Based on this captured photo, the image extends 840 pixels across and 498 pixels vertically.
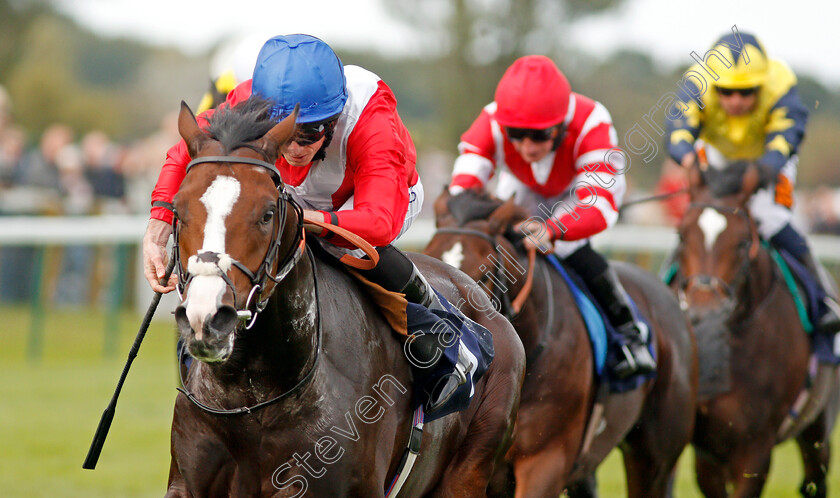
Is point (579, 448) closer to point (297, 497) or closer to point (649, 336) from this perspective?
point (649, 336)

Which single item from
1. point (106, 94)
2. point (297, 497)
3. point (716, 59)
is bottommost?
point (106, 94)

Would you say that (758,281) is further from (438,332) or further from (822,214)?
(822,214)

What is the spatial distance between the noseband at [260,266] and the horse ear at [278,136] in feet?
0.20

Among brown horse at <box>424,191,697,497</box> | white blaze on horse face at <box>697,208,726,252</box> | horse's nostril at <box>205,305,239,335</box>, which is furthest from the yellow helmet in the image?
horse's nostril at <box>205,305,239,335</box>

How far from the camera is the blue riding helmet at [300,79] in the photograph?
315 cm

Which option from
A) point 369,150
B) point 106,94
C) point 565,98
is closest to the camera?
point 369,150

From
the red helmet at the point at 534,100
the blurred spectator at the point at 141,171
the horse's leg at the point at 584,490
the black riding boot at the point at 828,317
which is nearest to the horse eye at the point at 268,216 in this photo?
the red helmet at the point at 534,100

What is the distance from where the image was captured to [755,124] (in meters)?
6.84

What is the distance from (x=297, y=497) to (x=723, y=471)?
3814 mm

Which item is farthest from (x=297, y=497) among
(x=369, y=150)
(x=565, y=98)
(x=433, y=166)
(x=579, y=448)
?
(x=433, y=166)

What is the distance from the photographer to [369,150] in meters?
3.40

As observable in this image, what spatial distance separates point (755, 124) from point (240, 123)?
187 inches

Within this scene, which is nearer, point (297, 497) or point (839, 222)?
point (297, 497)

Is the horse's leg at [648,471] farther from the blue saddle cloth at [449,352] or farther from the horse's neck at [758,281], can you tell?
the blue saddle cloth at [449,352]
